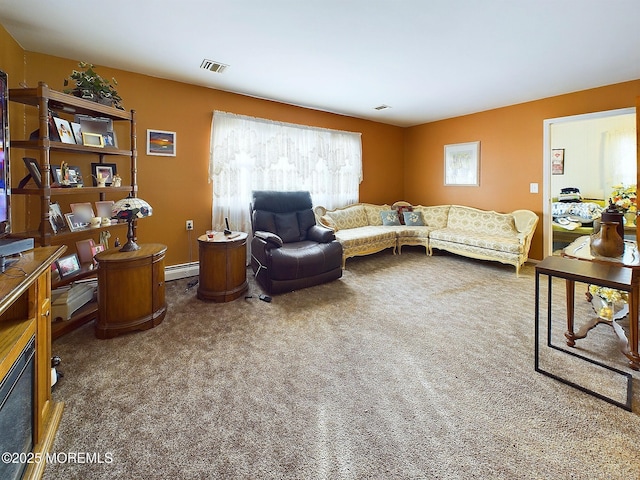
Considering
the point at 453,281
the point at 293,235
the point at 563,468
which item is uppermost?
the point at 293,235

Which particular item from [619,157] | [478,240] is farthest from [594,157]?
[478,240]

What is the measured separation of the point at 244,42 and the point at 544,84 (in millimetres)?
3682

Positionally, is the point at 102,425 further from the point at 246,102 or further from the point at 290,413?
the point at 246,102

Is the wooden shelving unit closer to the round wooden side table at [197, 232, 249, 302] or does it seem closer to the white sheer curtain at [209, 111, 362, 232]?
the round wooden side table at [197, 232, 249, 302]

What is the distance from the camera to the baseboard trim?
3701mm

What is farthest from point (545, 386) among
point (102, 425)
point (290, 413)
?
point (102, 425)

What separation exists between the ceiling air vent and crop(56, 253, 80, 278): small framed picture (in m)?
2.27

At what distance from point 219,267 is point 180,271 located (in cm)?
110

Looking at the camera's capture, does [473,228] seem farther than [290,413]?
Yes

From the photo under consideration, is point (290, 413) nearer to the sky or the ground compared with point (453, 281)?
nearer to the ground

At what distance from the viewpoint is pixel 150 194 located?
354 cm

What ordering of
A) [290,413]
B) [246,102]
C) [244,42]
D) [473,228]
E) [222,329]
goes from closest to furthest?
1. [290,413]
2. [222,329]
3. [244,42]
4. [246,102]
5. [473,228]

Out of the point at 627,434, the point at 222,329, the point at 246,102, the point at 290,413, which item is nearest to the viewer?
the point at 627,434

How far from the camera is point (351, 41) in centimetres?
265
